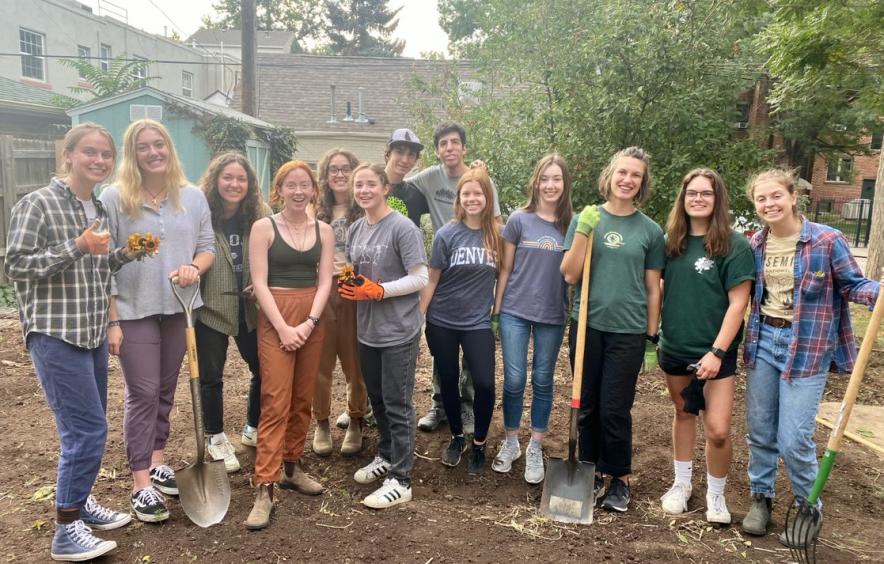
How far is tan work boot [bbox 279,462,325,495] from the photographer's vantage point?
3.60 metres

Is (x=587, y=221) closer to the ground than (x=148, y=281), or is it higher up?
higher up

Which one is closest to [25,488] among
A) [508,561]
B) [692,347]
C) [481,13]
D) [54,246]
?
[54,246]

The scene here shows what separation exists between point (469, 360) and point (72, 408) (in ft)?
6.78

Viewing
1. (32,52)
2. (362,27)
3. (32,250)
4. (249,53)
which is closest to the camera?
(32,250)

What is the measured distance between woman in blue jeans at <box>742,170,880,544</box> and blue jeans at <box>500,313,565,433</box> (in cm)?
105

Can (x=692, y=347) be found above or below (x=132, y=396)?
above

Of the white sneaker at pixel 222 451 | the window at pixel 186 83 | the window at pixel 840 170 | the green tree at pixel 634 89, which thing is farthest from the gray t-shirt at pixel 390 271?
the window at pixel 186 83

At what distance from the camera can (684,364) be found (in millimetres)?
3316

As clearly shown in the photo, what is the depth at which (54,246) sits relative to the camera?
9.03 feet

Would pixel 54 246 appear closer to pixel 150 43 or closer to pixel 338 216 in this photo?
pixel 338 216

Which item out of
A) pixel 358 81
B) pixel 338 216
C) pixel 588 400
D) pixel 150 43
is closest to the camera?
pixel 588 400

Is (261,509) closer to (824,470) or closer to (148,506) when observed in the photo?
(148,506)

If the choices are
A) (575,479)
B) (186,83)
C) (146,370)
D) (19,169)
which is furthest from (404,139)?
(186,83)

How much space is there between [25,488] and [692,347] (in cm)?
389
